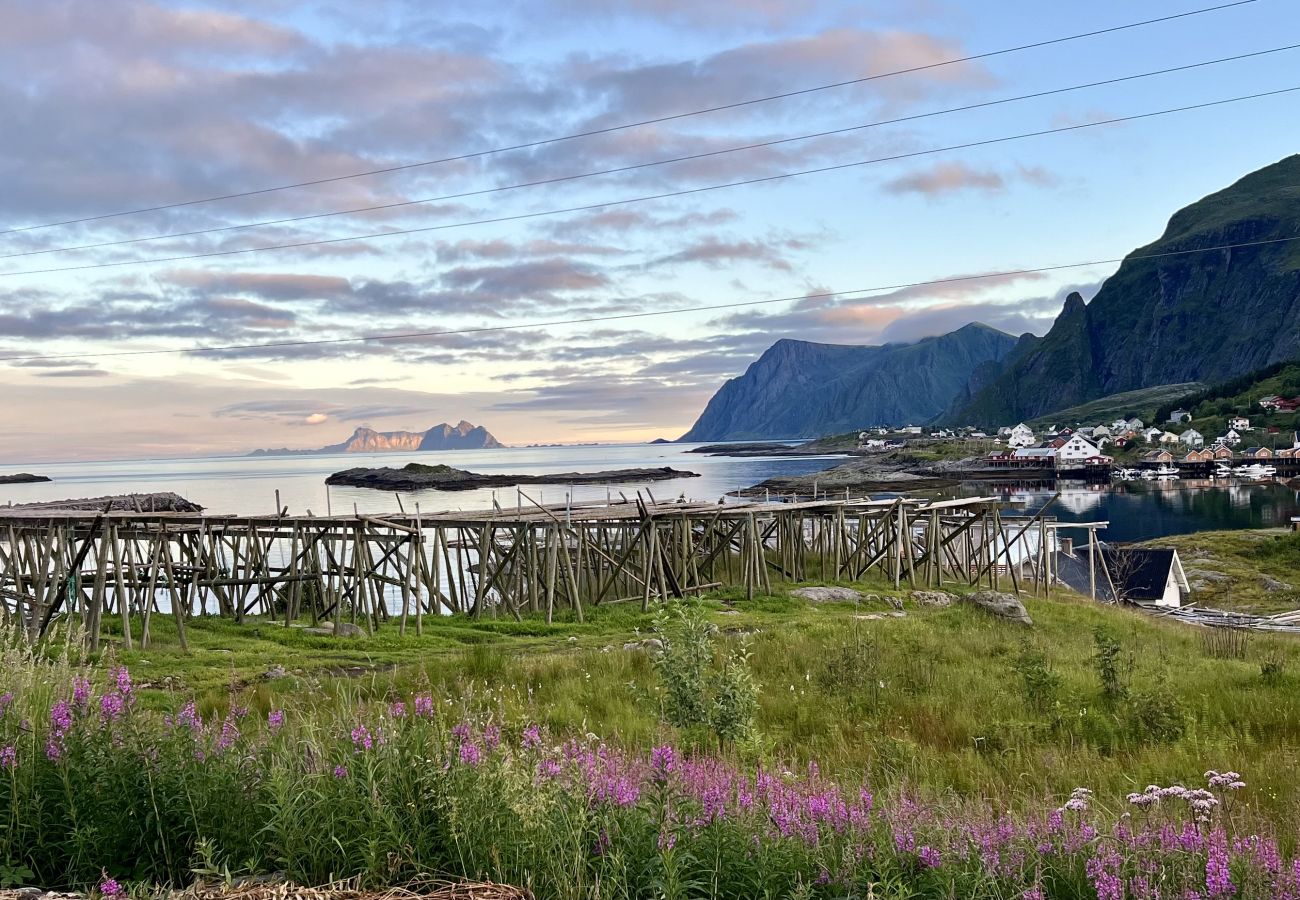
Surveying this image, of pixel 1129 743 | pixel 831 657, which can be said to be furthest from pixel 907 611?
pixel 1129 743

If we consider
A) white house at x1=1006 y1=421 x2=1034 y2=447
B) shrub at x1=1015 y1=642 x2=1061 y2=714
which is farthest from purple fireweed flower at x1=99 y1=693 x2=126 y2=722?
white house at x1=1006 y1=421 x2=1034 y2=447

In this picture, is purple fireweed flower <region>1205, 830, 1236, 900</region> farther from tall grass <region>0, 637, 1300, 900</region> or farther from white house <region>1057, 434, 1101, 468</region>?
white house <region>1057, 434, 1101, 468</region>

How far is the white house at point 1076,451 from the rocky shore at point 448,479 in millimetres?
59457

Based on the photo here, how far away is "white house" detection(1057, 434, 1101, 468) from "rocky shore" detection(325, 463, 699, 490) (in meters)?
59.5

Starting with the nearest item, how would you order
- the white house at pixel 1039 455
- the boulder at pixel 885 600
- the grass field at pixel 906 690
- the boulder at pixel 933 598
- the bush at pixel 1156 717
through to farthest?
the grass field at pixel 906 690 < the bush at pixel 1156 717 < the boulder at pixel 885 600 < the boulder at pixel 933 598 < the white house at pixel 1039 455

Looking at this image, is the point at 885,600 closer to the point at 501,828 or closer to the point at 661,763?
the point at 661,763

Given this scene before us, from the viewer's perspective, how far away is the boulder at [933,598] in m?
22.3

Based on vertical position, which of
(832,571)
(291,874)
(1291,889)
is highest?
(291,874)

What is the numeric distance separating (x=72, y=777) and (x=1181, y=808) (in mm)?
6473

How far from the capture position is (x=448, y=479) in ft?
389

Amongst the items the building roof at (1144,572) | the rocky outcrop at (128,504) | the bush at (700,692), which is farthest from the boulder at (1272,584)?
the rocky outcrop at (128,504)

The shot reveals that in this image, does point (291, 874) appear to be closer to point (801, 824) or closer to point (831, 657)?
point (801, 824)

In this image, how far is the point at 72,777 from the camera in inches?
183

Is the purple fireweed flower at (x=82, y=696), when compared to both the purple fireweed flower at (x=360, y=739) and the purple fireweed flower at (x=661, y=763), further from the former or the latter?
the purple fireweed flower at (x=661, y=763)
